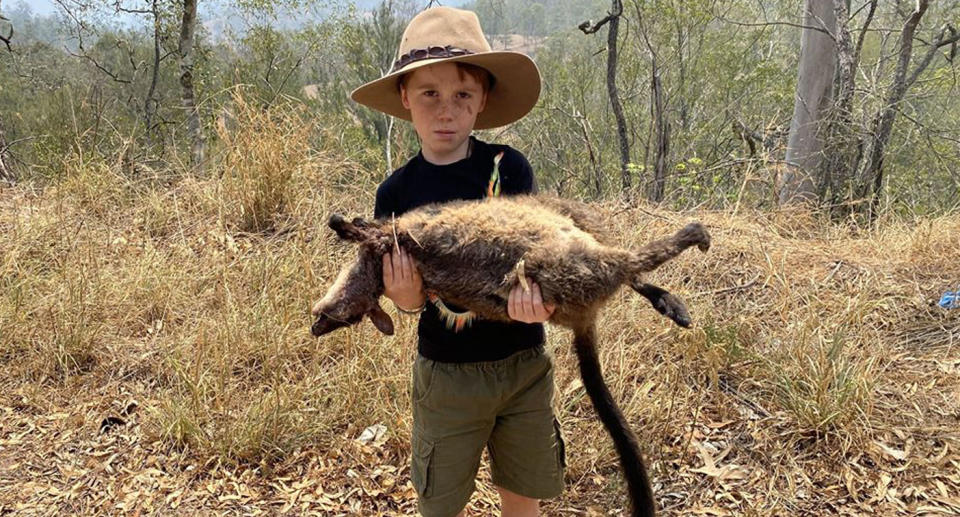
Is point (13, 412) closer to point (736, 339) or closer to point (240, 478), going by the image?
point (240, 478)

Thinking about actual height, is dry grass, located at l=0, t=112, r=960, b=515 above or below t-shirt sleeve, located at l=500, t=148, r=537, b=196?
below

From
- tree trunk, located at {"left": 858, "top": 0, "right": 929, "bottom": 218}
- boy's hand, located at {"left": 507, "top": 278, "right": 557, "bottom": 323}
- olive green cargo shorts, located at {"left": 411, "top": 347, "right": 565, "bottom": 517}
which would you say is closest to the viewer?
boy's hand, located at {"left": 507, "top": 278, "right": 557, "bottom": 323}

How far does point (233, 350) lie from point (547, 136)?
1176 centimetres

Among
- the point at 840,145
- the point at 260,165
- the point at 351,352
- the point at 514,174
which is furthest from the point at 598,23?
the point at 514,174

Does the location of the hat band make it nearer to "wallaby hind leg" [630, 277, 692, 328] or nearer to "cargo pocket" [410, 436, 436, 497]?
"wallaby hind leg" [630, 277, 692, 328]

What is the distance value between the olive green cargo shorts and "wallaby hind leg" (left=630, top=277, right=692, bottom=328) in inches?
21.5

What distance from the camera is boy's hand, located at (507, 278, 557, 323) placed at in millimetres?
1502

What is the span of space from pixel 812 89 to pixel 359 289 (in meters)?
6.77

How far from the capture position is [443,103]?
185 cm

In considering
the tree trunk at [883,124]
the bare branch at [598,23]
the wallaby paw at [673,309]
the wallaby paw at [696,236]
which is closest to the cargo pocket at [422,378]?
the wallaby paw at [673,309]

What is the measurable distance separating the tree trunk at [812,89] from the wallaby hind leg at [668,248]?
5.39 metres

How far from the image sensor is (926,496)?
2594mm

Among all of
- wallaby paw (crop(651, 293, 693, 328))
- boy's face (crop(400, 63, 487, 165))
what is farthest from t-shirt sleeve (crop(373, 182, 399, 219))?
wallaby paw (crop(651, 293, 693, 328))

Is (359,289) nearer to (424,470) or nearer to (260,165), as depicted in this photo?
(424,470)
